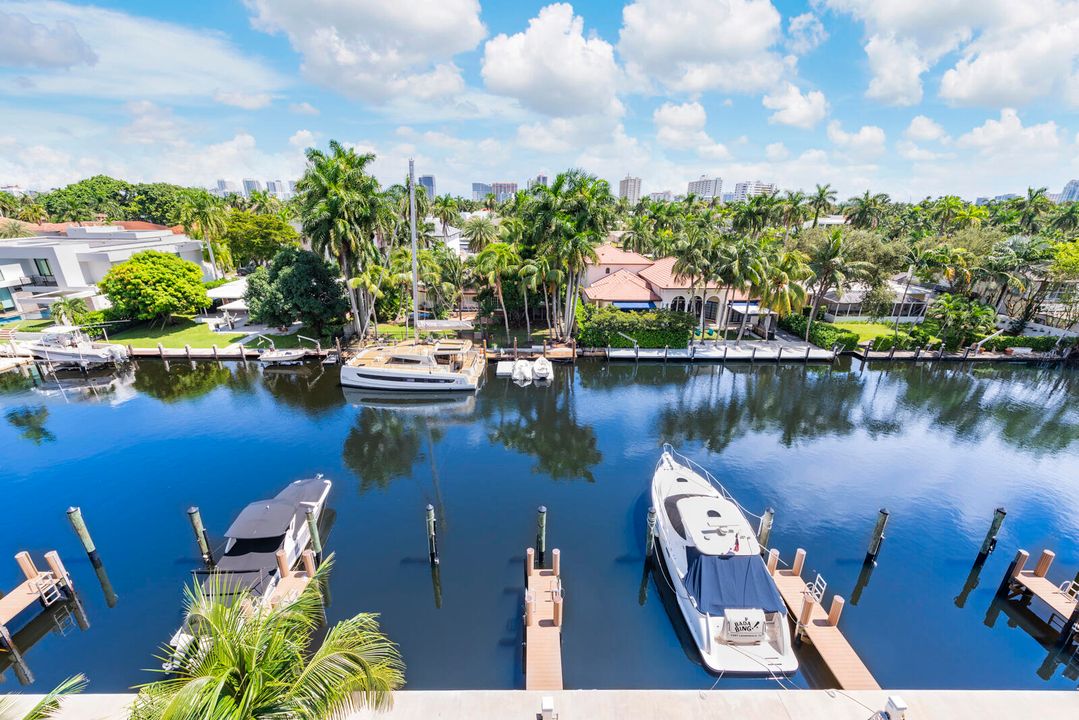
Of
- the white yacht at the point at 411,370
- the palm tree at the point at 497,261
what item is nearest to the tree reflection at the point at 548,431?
the white yacht at the point at 411,370

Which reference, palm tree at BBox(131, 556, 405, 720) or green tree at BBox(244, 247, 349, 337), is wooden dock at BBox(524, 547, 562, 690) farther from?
green tree at BBox(244, 247, 349, 337)

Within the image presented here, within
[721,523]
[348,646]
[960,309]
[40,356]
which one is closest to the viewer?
[348,646]

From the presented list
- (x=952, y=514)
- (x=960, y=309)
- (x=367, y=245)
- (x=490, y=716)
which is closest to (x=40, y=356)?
(x=367, y=245)

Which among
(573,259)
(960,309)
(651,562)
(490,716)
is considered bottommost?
(651,562)

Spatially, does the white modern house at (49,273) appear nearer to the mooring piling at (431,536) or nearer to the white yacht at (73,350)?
the white yacht at (73,350)

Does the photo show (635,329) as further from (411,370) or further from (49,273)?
(49,273)

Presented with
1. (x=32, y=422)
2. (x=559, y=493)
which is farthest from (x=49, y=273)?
(x=559, y=493)

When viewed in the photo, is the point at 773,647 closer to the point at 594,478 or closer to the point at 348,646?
the point at 594,478
